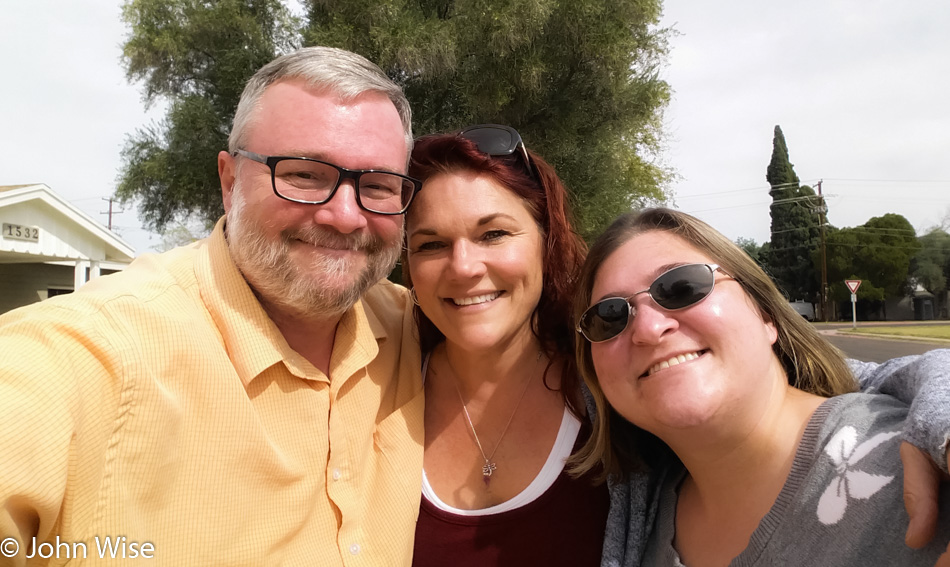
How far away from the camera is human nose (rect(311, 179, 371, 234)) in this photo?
1.90 m

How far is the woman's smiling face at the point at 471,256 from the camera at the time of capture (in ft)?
7.57

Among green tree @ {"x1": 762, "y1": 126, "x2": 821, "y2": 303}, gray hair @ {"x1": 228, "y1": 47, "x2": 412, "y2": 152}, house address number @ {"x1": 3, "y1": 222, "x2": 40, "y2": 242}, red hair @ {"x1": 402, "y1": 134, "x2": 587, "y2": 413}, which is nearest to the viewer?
gray hair @ {"x1": 228, "y1": 47, "x2": 412, "y2": 152}

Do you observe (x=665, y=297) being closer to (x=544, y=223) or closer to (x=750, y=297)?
(x=750, y=297)

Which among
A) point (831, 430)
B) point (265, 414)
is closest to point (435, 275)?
point (265, 414)

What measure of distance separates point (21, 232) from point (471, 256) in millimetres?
14630

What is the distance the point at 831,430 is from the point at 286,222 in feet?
6.14

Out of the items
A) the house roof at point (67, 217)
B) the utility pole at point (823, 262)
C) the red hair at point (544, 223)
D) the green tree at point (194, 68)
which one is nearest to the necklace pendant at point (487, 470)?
the red hair at point (544, 223)

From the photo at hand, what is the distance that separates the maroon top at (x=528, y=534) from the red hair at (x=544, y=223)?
1.36ft

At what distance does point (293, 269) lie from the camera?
185 centimetres

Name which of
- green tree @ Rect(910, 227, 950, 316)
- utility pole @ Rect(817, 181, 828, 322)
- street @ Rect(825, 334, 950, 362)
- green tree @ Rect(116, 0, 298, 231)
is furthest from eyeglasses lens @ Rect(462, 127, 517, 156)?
green tree @ Rect(910, 227, 950, 316)

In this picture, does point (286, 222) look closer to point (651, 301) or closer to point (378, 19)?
point (651, 301)

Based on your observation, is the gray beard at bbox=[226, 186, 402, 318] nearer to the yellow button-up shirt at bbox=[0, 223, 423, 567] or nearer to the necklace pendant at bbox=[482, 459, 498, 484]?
the yellow button-up shirt at bbox=[0, 223, 423, 567]

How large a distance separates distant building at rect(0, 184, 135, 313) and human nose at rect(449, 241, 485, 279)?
13879mm

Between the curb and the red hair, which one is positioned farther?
the curb
